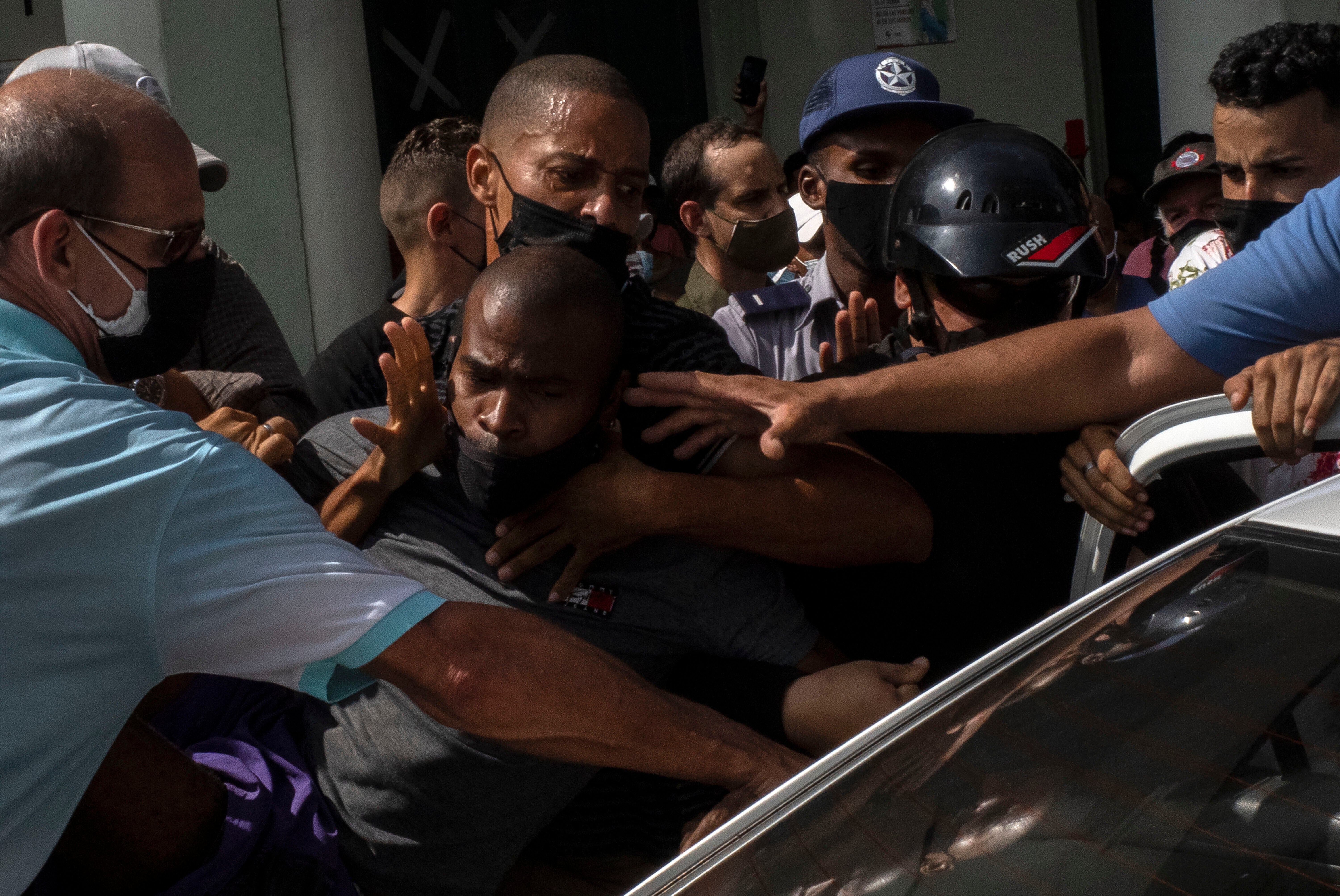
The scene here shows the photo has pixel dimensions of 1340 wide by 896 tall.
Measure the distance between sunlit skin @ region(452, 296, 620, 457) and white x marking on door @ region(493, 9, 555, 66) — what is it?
18.6 ft

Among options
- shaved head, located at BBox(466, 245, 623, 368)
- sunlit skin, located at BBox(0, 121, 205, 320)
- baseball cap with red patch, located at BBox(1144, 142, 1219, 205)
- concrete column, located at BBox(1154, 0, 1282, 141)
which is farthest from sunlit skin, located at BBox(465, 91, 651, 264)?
concrete column, located at BBox(1154, 0, 1282, 141)

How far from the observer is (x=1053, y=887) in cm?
122

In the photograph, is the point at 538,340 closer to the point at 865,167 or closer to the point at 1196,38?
the point at 865,167

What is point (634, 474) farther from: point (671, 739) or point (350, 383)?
point (350, 383)

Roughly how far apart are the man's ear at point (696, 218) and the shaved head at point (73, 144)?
2.59 metres

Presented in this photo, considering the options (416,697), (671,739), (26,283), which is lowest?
(671,739)

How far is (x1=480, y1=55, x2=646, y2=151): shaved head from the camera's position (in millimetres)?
2637

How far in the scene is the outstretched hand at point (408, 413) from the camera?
2123mm

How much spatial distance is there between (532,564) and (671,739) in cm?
46

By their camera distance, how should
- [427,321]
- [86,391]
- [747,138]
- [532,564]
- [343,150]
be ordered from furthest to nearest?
[343,150] < [747,138] < [427,321] < [532,564] < [86,391]

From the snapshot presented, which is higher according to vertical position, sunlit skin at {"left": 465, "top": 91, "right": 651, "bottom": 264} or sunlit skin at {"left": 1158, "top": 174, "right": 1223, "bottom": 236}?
sunlit skin at {"left": 465, "top": 91, "right": 651, "bottom": 264}

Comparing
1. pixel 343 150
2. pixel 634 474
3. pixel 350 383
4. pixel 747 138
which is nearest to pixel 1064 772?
pixel 634 474

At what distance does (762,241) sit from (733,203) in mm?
161

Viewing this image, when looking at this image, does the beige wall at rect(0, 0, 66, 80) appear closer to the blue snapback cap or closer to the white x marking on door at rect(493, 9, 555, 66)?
the white x marking on door at rect(493, 9, 555, 66)
